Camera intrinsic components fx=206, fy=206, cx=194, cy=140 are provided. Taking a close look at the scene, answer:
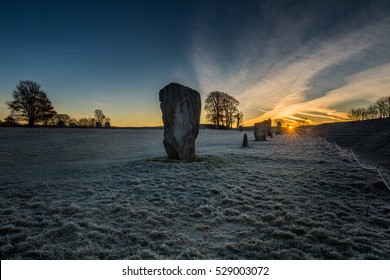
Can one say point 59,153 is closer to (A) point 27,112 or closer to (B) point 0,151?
(B) point 0,151

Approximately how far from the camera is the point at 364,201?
5.51 m

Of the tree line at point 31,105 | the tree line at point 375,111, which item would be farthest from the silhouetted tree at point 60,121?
the tree line at point 375,111

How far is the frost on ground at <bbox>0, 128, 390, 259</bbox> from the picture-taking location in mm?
3352

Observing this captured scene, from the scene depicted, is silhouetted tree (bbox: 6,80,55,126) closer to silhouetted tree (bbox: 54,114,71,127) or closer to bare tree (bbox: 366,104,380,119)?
silhouetted tree (bbox: 54,114,71,127)

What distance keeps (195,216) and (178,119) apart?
698cm

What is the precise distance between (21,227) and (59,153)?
13.6 metres

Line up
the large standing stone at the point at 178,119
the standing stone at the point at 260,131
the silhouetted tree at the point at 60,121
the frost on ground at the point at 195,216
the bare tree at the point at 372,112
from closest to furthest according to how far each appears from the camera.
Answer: the frost on ground at the point at 195,216 → the large standing stone at the point at 178,119 → the standing stone at the point at 260,131 → the silhouetted tree at the point at 60,121 → the bare tree at the point at 372,112

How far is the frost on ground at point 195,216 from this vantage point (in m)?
3.35

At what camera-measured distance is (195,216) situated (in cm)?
475

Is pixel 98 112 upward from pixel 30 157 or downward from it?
upward

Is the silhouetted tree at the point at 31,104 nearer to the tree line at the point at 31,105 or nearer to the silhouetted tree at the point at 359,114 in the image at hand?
the tree line at the point at 31,105

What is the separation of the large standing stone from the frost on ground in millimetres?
2575

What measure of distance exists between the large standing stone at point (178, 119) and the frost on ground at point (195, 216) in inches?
101
